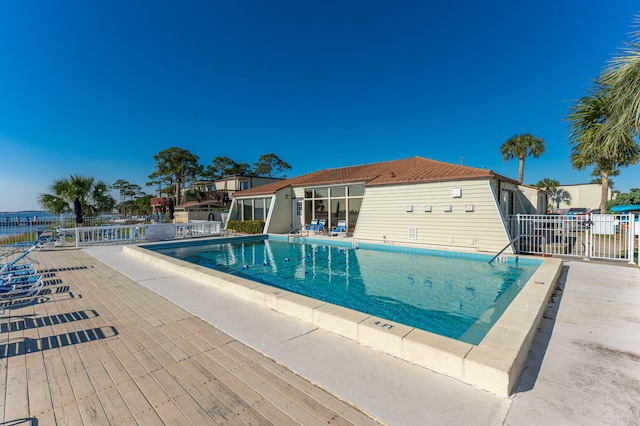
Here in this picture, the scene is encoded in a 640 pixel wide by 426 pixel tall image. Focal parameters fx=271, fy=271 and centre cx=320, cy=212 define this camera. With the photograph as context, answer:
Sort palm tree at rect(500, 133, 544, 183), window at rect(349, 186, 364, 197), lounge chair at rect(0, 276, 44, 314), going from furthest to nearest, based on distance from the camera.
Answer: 1. palm tree at rect(500, 133, 544, 183)
2. window at rect(349, 186, 364, 197)
3. lounge chair at rect(0, 276, 44, 314)

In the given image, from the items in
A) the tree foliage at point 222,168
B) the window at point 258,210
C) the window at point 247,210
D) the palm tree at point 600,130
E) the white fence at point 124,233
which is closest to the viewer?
the palm tree at point 600,130

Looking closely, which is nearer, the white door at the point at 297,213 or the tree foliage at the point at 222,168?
A: the white door at the point at 297,213

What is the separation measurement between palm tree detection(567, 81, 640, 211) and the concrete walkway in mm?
3024

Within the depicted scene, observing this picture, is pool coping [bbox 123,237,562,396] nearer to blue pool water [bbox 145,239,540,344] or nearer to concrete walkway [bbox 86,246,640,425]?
concrete walkway [bbox 86,246,640,425]

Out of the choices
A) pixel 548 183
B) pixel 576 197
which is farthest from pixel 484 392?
pixel 548 183

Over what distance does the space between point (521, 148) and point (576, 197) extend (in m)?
16.2

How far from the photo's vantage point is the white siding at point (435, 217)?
9.40 metres

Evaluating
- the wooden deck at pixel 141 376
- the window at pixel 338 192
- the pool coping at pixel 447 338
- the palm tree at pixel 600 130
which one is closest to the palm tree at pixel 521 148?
the window at pixel 338 192

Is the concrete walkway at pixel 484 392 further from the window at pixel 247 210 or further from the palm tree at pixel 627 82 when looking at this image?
the window at pixel 247 210

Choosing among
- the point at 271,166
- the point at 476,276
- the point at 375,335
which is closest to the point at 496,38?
the point at 476,276

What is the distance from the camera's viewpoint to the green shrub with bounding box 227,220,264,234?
15.8 metres

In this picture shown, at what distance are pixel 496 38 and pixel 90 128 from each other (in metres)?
27.9

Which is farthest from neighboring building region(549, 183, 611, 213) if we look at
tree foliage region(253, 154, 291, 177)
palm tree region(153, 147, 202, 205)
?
palm tree region(153, 147, 202, 205)

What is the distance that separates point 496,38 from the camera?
15.2m
